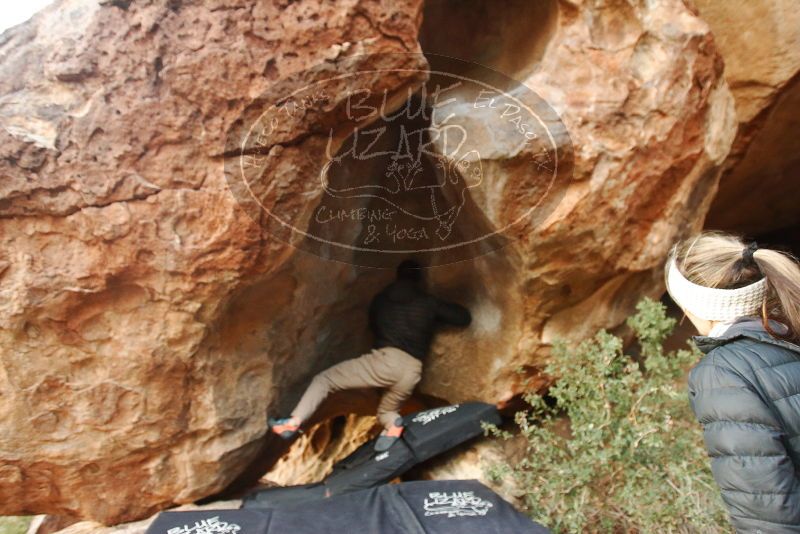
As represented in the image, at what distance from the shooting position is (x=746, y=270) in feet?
4.99

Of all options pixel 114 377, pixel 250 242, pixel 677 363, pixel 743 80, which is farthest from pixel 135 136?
pixel 743 80

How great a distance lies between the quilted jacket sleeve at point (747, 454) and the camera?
1270 millimetres

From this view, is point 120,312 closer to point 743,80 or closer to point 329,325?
point 329,325

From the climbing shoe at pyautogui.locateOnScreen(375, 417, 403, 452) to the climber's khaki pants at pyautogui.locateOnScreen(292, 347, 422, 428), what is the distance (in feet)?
0.16

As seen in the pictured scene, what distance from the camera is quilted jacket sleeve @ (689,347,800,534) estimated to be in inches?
50.0

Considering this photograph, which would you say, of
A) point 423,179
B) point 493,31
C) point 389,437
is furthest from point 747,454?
point 493,31

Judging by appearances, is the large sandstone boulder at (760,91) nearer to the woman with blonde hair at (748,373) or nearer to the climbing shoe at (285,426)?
the woman with blonde hair at (748,373)

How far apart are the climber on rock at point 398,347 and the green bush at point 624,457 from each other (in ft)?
2.26

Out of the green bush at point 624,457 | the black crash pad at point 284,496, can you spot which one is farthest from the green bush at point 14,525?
the green bush at point 624,457

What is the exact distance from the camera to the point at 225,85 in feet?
6.55

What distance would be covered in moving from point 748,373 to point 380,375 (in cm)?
198

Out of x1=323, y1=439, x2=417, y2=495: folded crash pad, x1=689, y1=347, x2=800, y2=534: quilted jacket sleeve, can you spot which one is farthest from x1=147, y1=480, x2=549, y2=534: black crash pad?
x1=689, y1=347, x2=800, y2=534: quilted jacket sleeve

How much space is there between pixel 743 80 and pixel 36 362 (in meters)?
3.96

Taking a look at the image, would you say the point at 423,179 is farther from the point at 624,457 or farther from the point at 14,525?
the point at 14,525
